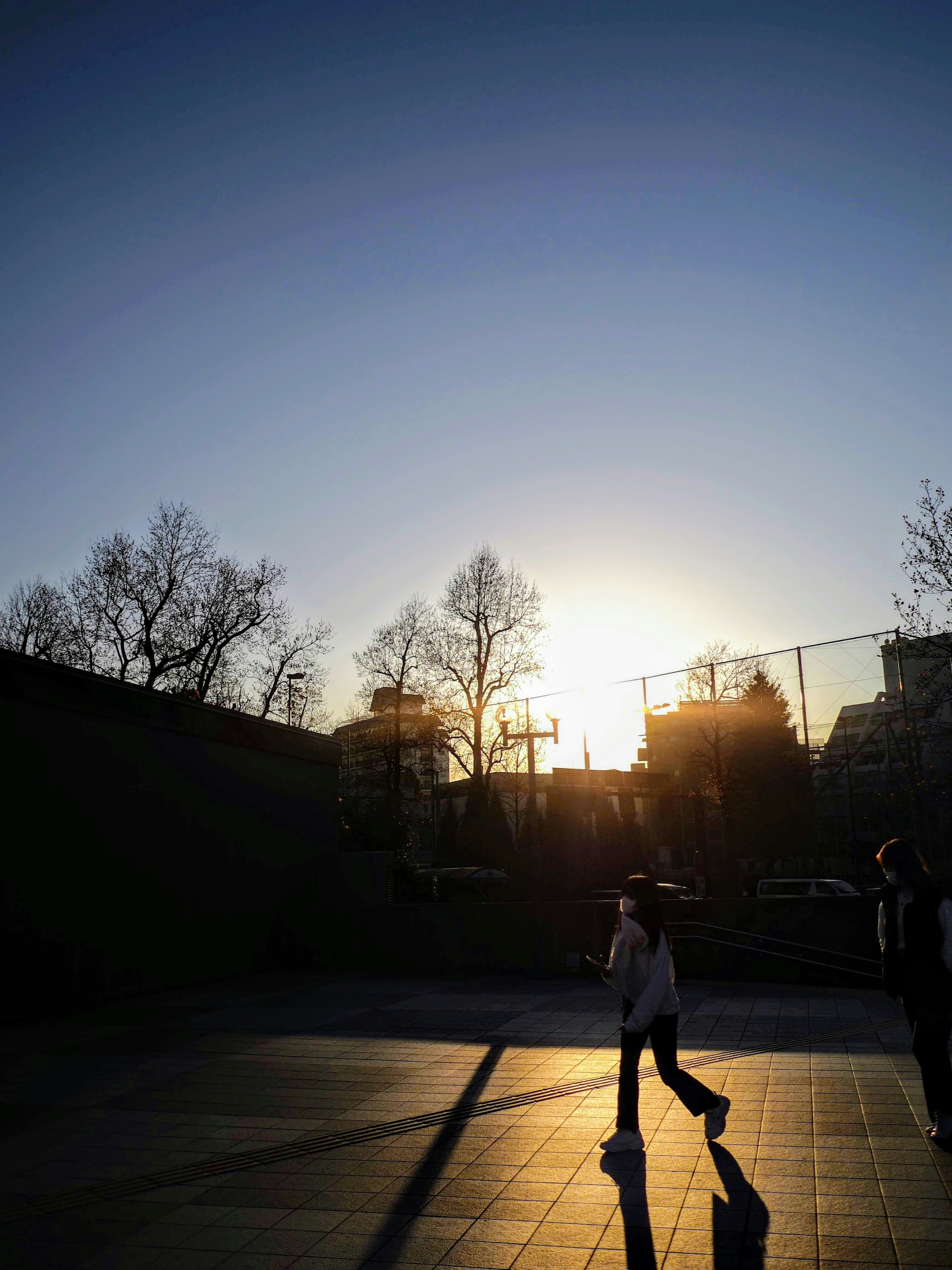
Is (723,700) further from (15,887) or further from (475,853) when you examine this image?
(15,887)

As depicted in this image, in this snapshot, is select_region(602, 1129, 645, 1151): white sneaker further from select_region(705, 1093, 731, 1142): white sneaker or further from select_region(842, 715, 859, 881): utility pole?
select_region(842, 715, 859, 881): utility pole

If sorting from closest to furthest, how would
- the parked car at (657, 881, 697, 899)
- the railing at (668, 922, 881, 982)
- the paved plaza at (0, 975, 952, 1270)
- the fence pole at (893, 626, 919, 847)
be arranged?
the paved plaza at (0, 975, 952, 1270) < the railing at (668, 922, 881, 982) < the fence pole at (893, 626, 919, 847) < the parked car at (657, 881, 697, 899)

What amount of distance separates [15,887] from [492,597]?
83.8 ft

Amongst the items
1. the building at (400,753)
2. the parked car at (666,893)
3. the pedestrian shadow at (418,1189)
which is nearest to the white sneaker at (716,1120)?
the pedestrian shadow at (418,1189)

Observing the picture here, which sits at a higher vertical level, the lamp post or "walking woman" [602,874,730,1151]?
the lamp post

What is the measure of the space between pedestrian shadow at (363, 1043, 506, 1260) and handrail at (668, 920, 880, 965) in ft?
23.4

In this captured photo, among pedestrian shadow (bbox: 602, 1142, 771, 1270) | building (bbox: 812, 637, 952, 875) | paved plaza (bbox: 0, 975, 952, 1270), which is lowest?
paved plaza (bbox: 0, 975, 952, 1270)

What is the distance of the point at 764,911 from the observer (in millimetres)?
14609

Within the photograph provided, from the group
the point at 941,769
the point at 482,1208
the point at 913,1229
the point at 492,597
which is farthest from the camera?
the point at 492,597

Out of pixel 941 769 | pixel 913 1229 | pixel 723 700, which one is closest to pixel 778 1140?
pixel 913 1229

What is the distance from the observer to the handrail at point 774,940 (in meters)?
13.5

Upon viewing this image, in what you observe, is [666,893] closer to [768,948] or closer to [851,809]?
[851,809]

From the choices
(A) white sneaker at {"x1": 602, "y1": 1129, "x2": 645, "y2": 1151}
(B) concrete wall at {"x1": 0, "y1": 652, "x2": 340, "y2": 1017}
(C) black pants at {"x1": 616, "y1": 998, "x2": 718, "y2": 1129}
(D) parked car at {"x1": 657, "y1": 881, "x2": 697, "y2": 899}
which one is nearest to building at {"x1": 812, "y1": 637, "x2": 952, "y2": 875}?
(D) parked car at {"x1": 657, "y1": 881, "x2": 697, "y2": 899}

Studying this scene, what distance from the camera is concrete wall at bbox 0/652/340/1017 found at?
13.0 metres
